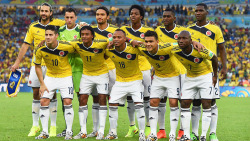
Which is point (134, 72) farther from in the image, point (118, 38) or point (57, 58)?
point (57, 58)

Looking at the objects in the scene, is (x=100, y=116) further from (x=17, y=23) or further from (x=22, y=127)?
Answer: (x=17, y=23)

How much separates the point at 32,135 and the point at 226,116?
757 cm

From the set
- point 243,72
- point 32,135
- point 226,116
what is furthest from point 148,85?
point 243,72

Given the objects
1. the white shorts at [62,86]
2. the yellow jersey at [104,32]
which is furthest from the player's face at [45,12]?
the white shorts at [62,86]

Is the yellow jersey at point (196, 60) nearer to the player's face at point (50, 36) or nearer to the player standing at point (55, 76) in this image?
the player standing at point (55, 76)

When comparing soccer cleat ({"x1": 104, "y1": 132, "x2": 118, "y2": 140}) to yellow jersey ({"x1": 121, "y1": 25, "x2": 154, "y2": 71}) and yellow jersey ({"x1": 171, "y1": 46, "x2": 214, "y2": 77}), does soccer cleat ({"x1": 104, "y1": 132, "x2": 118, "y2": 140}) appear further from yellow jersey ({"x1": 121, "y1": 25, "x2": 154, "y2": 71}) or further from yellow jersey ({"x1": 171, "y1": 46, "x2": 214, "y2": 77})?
yellow jersey ({"x1": 171, "y1": 46, "x2": 214, "y2": 77})

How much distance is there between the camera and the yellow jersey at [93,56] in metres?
8.33

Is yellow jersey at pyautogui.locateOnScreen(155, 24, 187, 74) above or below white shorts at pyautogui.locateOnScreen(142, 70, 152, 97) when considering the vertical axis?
above

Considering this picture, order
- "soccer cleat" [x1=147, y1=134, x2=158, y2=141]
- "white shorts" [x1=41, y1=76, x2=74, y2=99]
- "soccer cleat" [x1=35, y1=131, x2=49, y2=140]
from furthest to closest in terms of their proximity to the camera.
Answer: "white shorts" [x1=41, y1=76, x2=74, y2=99], "soccer cleat" [x1=35, y1=131, x2=49, y2=140], "soccer cleat" [x1=147, y1=134, x2=158, y2=141]

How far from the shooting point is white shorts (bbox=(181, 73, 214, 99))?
771 cm

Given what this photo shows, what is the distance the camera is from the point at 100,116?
8.46 metres

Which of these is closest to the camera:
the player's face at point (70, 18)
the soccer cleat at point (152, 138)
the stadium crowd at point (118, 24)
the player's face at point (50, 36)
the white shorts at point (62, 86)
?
the soccer cleat at point (152, 138)

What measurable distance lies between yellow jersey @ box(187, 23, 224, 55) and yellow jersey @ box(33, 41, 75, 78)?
2.50 m

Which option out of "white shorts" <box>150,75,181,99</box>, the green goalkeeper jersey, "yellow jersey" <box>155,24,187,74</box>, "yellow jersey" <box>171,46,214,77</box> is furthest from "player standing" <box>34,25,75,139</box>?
"yellow jersey" <box>171,46,214,77</box>
